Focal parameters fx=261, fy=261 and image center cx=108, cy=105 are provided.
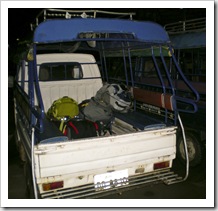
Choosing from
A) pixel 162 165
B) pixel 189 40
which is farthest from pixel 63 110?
pixel 189 40

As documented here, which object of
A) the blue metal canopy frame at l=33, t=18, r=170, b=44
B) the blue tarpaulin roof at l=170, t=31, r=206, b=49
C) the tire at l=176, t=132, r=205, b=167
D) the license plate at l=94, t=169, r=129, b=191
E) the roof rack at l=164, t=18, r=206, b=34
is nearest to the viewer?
the blue metal canopy frame at l=33, t=18, r=170, b=44

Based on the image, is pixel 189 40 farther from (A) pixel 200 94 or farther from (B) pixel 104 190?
(B) pixel 104 190

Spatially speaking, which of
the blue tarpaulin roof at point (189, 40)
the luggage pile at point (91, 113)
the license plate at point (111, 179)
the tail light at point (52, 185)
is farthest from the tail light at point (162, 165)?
the blue tarpaulin roof at point (189, 40)

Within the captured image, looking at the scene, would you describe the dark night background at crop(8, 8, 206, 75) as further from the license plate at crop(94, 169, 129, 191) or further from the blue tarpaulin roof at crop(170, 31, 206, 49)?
the license plate at crop(94, 169, 129, 191)

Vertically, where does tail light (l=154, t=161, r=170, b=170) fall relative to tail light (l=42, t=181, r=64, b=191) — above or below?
above

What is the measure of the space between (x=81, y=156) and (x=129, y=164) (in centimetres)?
70

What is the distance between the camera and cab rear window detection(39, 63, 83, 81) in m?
5.21

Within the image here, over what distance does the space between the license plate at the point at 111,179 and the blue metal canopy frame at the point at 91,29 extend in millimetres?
1771

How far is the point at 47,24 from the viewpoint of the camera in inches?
123

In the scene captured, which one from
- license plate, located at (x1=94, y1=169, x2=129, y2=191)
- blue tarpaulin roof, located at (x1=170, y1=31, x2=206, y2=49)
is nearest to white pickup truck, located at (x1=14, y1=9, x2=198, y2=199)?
license plate, located at (x1=94, y1=169, x2=129, y2=191)

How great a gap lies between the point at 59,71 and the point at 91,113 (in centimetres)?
158

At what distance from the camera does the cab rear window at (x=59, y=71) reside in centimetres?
521

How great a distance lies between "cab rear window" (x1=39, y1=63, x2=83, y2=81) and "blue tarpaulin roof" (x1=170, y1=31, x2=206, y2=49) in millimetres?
2899

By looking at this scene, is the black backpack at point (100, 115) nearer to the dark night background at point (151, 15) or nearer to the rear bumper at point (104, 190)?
the rear bumper at point (104, 190)
